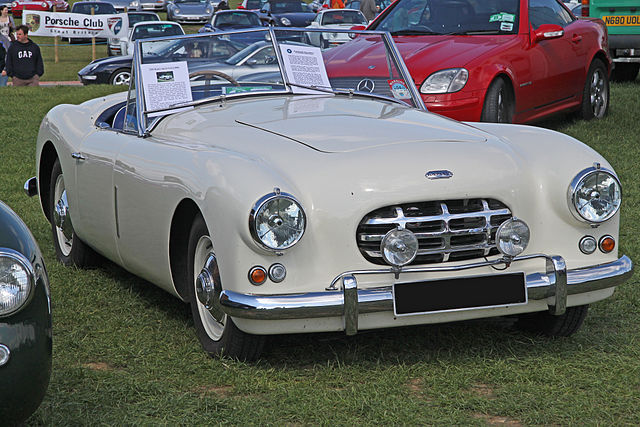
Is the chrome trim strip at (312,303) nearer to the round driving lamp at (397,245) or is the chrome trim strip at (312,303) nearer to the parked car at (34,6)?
the round driving lamp at (397,245)

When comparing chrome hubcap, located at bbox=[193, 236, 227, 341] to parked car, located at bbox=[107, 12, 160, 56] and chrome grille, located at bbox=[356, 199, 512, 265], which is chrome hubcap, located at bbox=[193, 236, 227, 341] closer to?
chrome grille, located at bbox=[356, 199, 512, 265]

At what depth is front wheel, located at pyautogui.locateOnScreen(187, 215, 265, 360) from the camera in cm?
398

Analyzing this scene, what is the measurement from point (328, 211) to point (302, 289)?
314 millimetres

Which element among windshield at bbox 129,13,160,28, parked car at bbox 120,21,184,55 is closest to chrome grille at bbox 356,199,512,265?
parked car at bbox 120,21,184,55

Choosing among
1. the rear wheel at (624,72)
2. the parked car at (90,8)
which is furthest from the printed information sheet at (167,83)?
the parked car at (90,8)

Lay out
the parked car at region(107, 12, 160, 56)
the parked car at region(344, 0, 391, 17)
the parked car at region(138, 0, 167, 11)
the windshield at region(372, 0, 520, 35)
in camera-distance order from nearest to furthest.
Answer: the windshield at region(372, 0, 520, 35), the parked car at region(107, 12, 160, 56), the parked car at region(344, 0, 391, 17), the parked car at region(138, 0, 167, 11)

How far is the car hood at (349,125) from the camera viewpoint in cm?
417

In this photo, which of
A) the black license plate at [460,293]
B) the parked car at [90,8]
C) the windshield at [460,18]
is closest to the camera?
the black license plate at [460,293]

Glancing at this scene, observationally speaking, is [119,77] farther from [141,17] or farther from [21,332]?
[21,332]

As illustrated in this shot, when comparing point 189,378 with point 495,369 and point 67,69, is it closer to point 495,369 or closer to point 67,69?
point 495,369

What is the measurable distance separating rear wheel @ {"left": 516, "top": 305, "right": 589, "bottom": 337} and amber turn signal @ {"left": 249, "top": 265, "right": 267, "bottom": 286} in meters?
1.39

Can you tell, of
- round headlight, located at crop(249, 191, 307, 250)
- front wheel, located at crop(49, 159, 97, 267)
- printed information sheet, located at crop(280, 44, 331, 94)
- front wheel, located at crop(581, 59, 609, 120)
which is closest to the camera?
round headlight, located at crop(249, 191, 307, 250)

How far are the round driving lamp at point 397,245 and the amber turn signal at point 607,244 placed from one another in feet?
2.99

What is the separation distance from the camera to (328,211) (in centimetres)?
376
